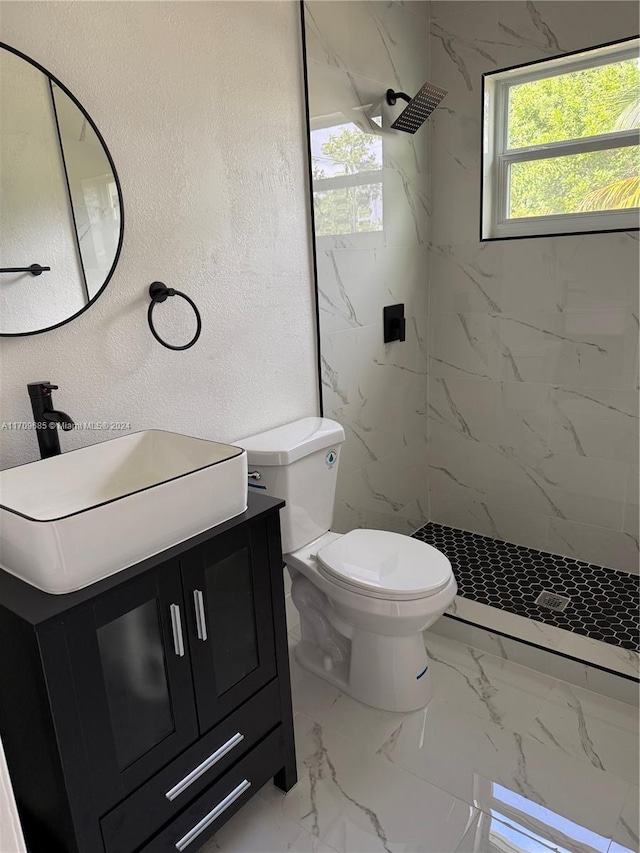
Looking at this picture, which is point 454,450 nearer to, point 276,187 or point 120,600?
point 276,187

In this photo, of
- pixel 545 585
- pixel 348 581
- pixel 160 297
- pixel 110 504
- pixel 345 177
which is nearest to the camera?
pixel 110 504

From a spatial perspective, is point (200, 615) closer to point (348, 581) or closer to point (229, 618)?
point (229, 618)

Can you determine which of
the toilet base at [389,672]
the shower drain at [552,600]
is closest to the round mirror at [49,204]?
the toilet base at [389,672]

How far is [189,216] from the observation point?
1798mm

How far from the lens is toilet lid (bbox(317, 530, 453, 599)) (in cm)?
180

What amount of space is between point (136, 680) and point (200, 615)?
0.59ft

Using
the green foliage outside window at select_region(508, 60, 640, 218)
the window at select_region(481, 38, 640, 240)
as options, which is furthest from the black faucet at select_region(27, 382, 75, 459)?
the green foliage outside window at select_region(508, 60, 640, 218)

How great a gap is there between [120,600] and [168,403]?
2.48 ft

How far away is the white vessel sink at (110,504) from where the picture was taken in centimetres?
112

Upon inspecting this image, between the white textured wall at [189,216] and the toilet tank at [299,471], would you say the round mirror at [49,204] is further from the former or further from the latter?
the toilet tank at [299,471]

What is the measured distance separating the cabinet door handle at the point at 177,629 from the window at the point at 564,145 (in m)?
2.17

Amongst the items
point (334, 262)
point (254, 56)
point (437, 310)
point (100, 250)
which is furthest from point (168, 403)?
point (437, 310)

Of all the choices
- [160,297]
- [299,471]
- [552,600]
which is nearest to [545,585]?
[552,600]

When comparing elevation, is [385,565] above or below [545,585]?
above
